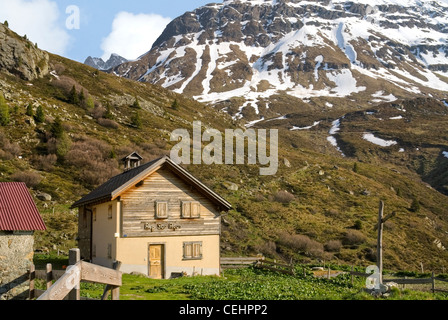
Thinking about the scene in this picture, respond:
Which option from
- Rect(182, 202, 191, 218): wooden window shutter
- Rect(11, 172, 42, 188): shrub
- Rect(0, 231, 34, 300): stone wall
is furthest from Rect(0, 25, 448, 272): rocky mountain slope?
Rect(0, 231, 34, 300): stone wall

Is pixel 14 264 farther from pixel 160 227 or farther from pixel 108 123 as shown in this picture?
pixel 108 123

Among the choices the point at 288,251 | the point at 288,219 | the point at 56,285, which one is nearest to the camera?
the point at 56,285

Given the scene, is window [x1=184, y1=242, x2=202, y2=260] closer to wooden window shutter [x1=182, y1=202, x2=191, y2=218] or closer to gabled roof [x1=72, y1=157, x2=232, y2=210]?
wooden window shutter [x1=182, y1=202, x2=191, y2=218]

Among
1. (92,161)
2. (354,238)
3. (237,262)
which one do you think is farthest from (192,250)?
(92,161)

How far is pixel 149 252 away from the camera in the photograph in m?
32.2

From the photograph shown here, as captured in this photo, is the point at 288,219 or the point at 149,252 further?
the point at 288,219

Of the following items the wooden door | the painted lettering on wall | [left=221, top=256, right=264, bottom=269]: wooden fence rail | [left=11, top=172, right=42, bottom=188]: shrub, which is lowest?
[left=221, top=256, right=264, bottom=269]: wooden fence rail

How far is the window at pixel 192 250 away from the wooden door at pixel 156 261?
1764 millimetres

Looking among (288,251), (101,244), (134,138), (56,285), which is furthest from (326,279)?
(134,138)

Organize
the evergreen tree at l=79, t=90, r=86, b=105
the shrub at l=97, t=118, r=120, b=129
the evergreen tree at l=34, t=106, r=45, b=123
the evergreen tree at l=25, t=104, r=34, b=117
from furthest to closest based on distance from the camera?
the evergreen tree at l=79, t=90, r=86, b=105 → the shrub at l=97, t=118, r=120, b=129 → the evergreen tree at l=25, t=104, r=34, b=117 → the evergreen tree at l=34, t=106, r=45, b=123

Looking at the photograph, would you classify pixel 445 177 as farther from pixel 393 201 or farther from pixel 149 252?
pixel 149 252

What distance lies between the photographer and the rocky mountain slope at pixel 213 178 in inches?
2194

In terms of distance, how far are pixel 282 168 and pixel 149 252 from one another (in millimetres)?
58854

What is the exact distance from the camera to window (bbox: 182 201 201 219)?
111 feet
